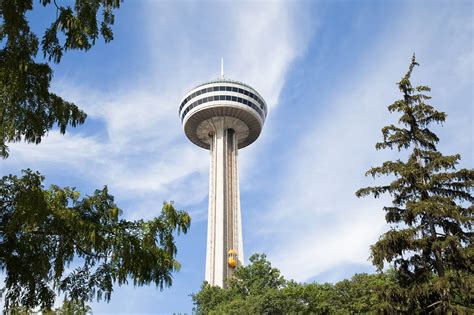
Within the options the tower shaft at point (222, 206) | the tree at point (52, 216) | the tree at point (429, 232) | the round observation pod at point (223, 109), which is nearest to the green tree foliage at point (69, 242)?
the tree at point (52, 216)

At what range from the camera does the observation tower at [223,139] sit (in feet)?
265

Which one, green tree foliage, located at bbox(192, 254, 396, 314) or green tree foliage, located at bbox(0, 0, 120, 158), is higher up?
green tree foliage, located at bbox(192, 254, 396, 314)

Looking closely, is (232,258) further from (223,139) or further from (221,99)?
(221,99)

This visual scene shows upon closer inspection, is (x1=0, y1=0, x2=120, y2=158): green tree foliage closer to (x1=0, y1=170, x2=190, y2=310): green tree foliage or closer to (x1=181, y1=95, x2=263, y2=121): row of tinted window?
(x1=0, y1=170, x2=190, y2=310): green tree foliage

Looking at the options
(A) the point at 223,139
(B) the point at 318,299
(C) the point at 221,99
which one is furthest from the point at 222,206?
Result: (B) the point at 318,299

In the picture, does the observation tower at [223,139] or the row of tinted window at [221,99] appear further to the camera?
the row of tinted window at [221,99]

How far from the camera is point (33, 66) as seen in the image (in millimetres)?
9125

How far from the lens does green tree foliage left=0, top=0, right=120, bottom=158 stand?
873 centimetres

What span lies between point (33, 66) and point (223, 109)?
80842 millimetres

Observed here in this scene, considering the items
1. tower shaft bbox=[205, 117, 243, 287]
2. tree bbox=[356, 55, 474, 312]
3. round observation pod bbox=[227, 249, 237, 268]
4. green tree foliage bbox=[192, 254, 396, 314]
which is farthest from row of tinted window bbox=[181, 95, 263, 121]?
tree bbox=[356, 55, 474, 312]

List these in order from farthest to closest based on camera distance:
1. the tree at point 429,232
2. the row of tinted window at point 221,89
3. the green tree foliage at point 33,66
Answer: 1. the row of tinted window at point 221,89
2. the tree at point 429,232
3. the green tree foliage at point 33,66

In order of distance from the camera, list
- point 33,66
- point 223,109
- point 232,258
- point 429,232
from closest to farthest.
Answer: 1. point 33,66
2. point 429,232
3. point 232,258
4. point 223,109

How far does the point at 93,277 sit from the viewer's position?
9.87 meters

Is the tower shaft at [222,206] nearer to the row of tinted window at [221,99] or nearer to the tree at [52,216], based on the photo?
the row of tinted window at [221,99]
